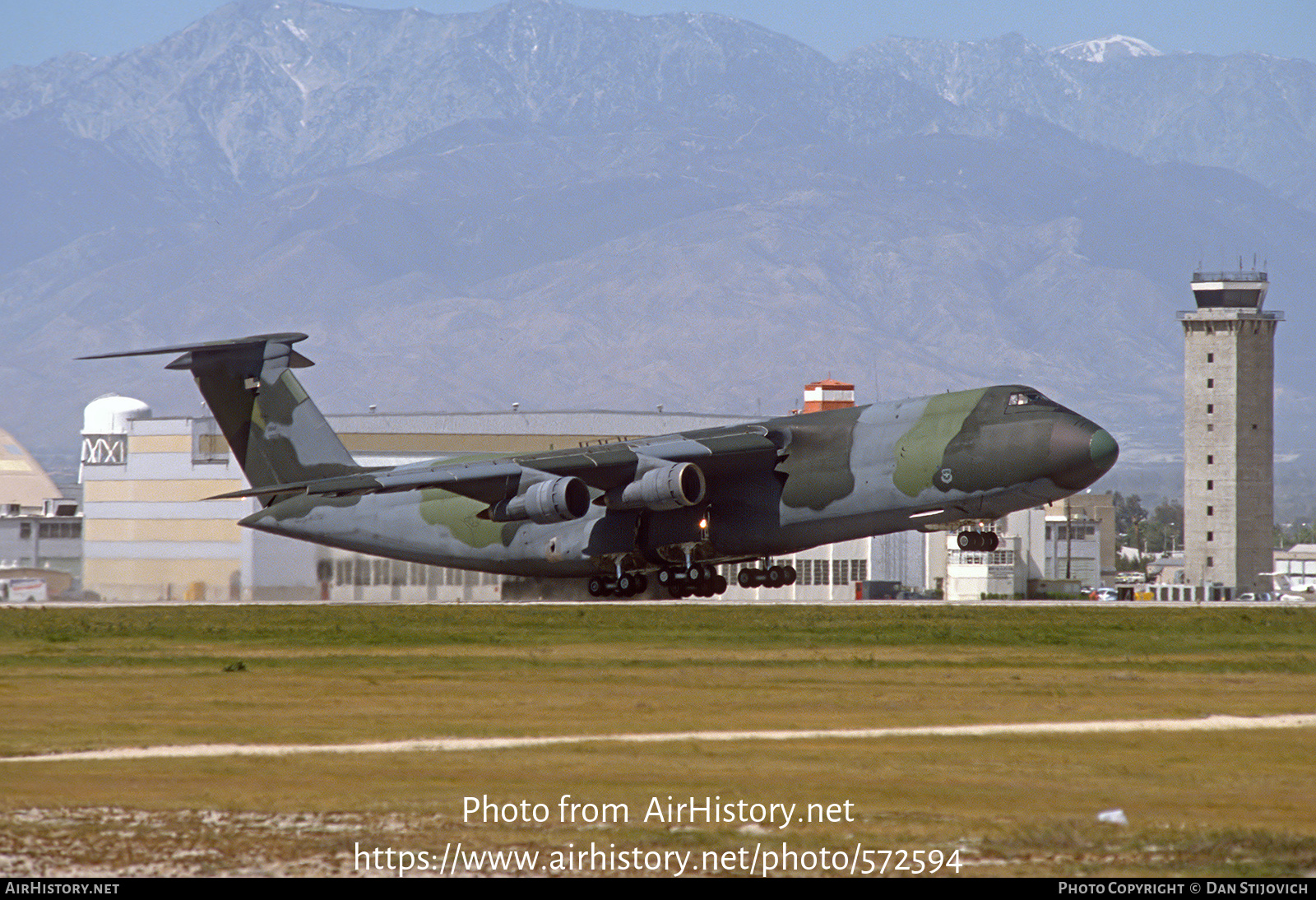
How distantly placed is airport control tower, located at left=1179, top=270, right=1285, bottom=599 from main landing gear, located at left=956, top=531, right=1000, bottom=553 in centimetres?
10087

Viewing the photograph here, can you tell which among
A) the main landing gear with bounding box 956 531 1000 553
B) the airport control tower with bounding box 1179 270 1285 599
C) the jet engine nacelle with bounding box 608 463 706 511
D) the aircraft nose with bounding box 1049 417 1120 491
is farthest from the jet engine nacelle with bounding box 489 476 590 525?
the airport control tower with bounding box 1179 270 1285 599

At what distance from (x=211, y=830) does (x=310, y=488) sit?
27.2 metres

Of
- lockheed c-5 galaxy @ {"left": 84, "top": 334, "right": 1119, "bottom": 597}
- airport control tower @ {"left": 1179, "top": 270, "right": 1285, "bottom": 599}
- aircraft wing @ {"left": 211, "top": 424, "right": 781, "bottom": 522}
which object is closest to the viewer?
lockheed c-5 galaxy @ {"left": 84, "top": 334, "right": 1119, "bottom": 597}

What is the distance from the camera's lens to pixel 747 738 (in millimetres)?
19156

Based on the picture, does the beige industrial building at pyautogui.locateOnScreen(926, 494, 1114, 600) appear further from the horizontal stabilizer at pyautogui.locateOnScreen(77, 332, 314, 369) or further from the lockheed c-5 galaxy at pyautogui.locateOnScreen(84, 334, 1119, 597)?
the horizontal stabilizer at pyautogui.locateOnScreen(77, 332, 314, 369)

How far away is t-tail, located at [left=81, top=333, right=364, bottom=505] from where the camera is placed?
150 ft

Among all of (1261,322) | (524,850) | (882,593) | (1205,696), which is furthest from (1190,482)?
(524,850)

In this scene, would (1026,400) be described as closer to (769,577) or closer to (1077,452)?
(1077,452)

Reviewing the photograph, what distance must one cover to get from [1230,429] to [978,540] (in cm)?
10472

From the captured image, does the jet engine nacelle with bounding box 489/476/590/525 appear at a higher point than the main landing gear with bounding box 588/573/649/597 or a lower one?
higher

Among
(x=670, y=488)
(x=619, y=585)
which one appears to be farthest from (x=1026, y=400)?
(x=619, y=585)

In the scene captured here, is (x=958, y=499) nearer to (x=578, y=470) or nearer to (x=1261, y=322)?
(x=578, y=470)

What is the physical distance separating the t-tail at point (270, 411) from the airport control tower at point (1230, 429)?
326ft

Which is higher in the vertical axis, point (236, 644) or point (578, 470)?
point (578, 470)
